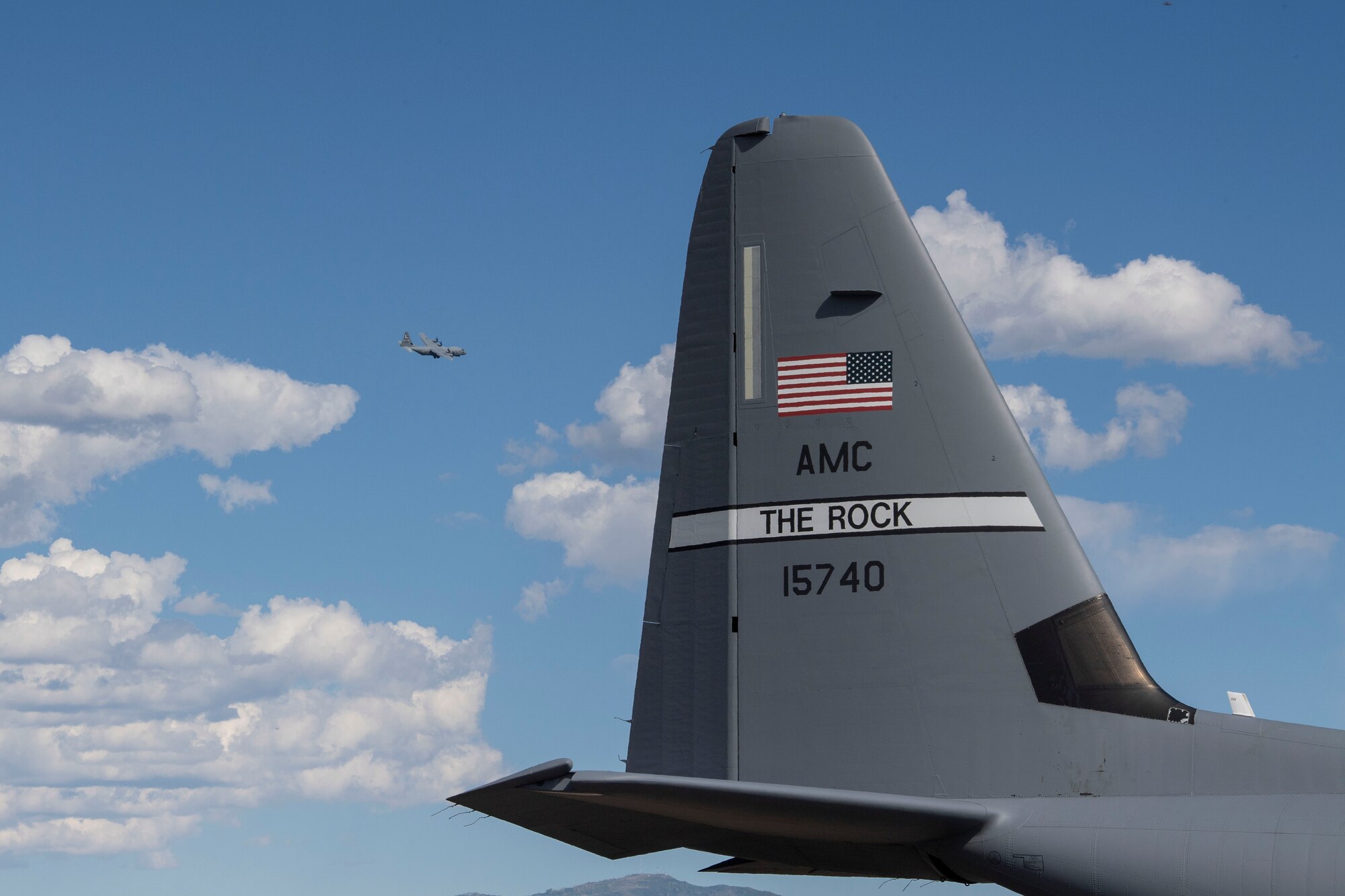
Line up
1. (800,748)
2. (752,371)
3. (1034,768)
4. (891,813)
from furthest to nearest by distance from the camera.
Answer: (752,371) < (800,748) < (1034,768) < (891,813)

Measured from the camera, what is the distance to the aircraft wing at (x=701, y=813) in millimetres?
7836

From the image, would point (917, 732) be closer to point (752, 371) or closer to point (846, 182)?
point (752, 371)

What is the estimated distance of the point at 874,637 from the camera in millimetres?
9906

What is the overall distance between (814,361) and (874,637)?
2165mm

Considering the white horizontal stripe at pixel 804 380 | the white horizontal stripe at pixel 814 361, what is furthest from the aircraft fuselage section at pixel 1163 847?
the white horizontal stripe at pixel 814 361

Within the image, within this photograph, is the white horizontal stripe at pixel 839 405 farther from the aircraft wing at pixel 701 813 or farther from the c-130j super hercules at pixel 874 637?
the aircraft wing at pixel 701 813

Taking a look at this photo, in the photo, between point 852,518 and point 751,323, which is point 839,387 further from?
point 852,518

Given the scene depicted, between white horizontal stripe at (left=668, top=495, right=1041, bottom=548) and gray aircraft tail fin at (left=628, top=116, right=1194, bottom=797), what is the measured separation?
16 mm

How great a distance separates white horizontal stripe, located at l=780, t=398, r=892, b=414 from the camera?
10.2 metres

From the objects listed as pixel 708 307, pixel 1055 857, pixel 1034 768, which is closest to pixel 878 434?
pixel 708 307

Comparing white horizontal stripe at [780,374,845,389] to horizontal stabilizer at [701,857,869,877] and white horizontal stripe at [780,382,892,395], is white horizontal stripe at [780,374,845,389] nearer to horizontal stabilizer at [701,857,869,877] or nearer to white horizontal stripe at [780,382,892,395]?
white horizontal stripe at [780,382,892,395]

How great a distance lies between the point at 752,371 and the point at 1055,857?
13.6ft

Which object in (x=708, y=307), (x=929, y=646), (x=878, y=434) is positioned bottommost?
(x=929, y=646)

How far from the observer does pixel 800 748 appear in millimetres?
9859
